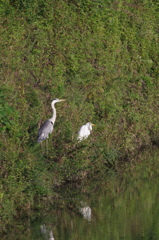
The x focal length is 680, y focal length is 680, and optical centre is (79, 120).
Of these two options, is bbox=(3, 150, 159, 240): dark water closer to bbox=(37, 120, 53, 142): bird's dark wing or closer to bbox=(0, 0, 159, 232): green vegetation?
bbox=(0, 0, 159, 232): green vegetation

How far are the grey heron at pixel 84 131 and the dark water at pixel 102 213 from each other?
2.93ft

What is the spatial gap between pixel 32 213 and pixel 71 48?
5.10 meters

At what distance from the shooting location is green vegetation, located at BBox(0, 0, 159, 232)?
416 inches

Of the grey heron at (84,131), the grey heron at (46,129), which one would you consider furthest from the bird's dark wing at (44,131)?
the grey heron at (84,131)

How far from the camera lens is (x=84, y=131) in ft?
42.5

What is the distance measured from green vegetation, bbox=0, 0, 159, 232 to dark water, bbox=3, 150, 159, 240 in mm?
308

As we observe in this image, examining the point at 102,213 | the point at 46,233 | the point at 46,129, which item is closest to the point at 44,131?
the point at 46,129

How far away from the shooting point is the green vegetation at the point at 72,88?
10570 millimetres

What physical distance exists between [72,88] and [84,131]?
1297 mm

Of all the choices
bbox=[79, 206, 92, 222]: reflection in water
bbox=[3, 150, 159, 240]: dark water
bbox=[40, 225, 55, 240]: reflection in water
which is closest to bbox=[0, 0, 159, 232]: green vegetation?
bbox=[3, 150, 159, 240]: dark water

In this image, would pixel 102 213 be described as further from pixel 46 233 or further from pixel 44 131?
pixel 44 131

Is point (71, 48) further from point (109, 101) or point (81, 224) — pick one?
point (81, 224)

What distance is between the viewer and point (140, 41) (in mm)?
18344

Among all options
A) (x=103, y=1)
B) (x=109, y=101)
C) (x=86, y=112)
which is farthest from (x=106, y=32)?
(x=86, y=112)
